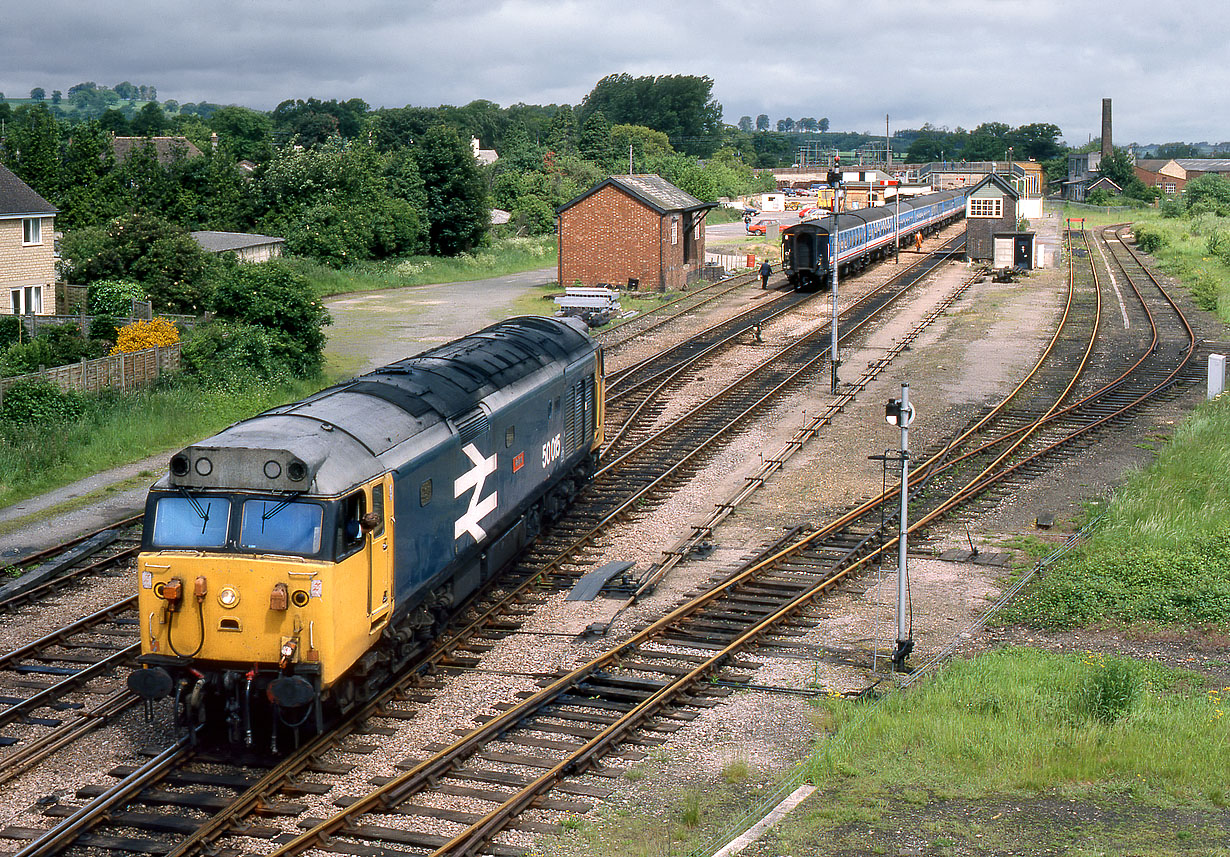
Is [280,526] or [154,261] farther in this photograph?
[154,261]

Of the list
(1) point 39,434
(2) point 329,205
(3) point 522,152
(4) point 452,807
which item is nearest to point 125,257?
(1) point 39,434

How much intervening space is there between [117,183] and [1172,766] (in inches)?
2248

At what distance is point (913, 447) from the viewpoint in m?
27.0

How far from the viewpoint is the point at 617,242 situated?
52.3 m

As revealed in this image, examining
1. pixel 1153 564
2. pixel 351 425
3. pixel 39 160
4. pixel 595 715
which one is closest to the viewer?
pixel 351 425

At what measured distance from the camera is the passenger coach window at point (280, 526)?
12086mm

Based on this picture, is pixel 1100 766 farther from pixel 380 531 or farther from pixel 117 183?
pixel 117 183

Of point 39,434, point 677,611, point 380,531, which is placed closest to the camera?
point 380,531

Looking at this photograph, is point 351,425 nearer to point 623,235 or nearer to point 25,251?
point 25,251

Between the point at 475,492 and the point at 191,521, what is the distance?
14.4ft

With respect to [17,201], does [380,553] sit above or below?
below

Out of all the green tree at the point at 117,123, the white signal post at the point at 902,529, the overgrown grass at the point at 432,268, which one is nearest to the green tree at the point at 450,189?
the overgrown grass at the point at 432,268

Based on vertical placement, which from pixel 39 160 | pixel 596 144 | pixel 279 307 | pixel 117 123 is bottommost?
pixel 279 307

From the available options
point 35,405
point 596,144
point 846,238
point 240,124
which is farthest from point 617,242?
point 240,124
